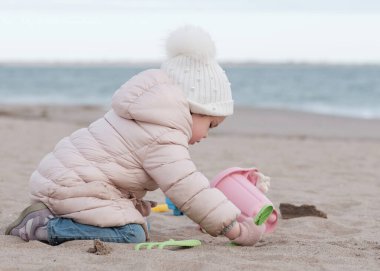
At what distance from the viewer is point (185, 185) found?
333 centimetres

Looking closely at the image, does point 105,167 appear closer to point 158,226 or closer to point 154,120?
point 154,120

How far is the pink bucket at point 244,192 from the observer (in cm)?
370

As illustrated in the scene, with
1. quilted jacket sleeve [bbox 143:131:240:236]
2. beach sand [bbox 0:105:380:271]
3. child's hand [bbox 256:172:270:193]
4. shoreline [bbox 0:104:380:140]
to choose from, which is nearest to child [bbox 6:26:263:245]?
quilted jacket sleeve [bbox 143:131:240:236]

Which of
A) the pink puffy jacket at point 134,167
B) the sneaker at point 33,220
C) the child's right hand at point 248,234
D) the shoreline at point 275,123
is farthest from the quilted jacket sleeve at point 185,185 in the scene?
the shoreline at point 275,123

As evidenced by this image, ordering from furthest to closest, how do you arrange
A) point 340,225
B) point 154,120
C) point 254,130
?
point 254,130, point 340,225, point 154,120

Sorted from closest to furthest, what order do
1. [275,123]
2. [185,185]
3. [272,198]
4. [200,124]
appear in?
1. [185,185]
2. [200,124]
3. [272,198]
4. [275,123]

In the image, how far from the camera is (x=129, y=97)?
3447mm

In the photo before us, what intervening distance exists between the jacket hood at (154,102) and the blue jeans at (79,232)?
0.50 metres

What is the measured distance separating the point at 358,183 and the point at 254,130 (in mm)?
5315

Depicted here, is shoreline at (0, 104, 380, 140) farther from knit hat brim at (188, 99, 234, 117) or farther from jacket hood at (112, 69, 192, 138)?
jacket hood at (112, 69, 192, 138)

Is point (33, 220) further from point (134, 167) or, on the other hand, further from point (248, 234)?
point (248, 234)

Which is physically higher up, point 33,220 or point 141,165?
point 141,165

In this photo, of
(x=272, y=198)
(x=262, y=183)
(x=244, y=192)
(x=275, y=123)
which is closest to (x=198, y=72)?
(x=244, y=192)

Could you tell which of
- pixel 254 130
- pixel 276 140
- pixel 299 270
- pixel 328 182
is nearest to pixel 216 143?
pixel 276 140
